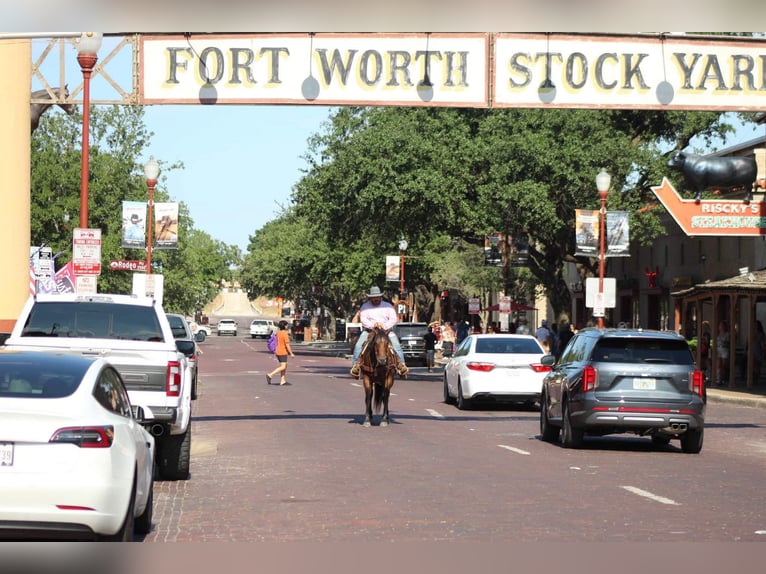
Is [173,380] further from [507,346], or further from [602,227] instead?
[602,227]

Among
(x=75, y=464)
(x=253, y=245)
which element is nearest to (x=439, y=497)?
(x=75, y=464)

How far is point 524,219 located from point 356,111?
984 inches

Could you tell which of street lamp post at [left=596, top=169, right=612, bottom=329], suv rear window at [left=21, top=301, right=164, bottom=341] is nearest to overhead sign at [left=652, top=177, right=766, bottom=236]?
street lamp post at [left=596, top=169, right=612, bottom=329]

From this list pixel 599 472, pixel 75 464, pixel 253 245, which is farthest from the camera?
pixel 253 245

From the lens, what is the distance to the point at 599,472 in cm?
1742

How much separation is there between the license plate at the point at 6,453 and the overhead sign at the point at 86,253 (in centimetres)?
1847

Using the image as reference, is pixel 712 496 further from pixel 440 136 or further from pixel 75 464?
pixel 440 136

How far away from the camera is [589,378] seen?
20.4 m

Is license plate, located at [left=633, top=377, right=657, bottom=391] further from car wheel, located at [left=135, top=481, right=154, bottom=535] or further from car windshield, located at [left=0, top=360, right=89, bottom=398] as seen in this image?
car windshield, located at [left=0, top=360, right=89, bottom=398]

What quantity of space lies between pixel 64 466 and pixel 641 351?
41.4ft

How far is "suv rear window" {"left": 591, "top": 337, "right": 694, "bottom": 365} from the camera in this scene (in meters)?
20.6

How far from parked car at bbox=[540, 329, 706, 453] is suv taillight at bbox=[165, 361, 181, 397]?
7277 millimetres

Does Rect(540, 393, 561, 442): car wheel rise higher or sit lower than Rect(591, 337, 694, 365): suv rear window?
lower
